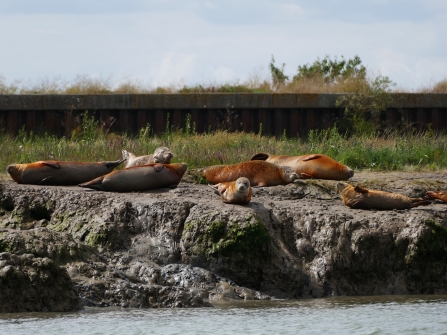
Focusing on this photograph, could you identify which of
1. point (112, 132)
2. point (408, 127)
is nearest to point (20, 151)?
point (112, 132)

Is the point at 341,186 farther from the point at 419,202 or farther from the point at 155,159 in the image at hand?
the point at 155,159

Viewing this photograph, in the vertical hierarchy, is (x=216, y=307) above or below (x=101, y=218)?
below

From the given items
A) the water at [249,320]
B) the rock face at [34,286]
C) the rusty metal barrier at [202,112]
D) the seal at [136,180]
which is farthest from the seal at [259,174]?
the rusty metal barrier at [202,112]

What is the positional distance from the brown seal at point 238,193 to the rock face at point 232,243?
13 cm

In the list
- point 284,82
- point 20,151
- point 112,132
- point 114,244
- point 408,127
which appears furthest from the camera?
point 284,82

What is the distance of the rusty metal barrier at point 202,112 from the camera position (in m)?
21.8

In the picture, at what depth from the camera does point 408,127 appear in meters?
23.4

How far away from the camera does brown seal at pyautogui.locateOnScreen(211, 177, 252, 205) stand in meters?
10.1

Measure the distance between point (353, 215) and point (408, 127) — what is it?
1376 cm

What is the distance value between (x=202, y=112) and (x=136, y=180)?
11.8 m

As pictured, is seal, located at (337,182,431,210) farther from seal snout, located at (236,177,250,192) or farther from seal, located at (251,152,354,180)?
seal, located at (251,152,354,180)

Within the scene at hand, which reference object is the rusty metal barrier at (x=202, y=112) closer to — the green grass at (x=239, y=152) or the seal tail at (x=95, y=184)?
the green grass at (x=239, y=152)

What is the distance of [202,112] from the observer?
22.8m

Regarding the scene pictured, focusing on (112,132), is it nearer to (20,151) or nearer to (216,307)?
(20,151)
